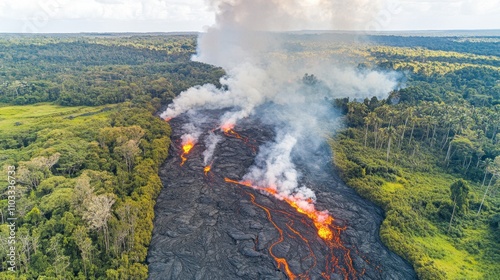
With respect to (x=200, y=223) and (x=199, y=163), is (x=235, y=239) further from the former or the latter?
(x=199, y=163)

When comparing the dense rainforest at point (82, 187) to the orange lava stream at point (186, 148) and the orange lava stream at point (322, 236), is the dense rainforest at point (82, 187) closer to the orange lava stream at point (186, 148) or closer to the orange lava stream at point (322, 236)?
the orange lava stream at point (186, 148)

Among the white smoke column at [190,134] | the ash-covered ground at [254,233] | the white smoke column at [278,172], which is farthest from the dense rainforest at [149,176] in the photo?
the white smoke column at [278,172]

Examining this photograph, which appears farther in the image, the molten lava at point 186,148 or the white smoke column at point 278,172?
the molten lava at point 186,148

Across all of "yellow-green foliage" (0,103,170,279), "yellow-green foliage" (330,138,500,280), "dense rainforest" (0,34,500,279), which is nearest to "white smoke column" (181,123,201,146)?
"yellow-green foliage" (0,103,170,279)

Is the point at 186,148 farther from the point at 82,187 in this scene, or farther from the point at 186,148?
the point at 82,187

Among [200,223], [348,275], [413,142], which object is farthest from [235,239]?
[413,142]

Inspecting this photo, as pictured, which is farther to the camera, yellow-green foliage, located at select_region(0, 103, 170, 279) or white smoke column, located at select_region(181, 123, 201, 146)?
white smoke column, located at select_region(181, 123, 201, 146)

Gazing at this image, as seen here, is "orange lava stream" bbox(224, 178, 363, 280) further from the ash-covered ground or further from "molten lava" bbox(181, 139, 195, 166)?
"molten lava" bbox(181, 139, 195, 166)
